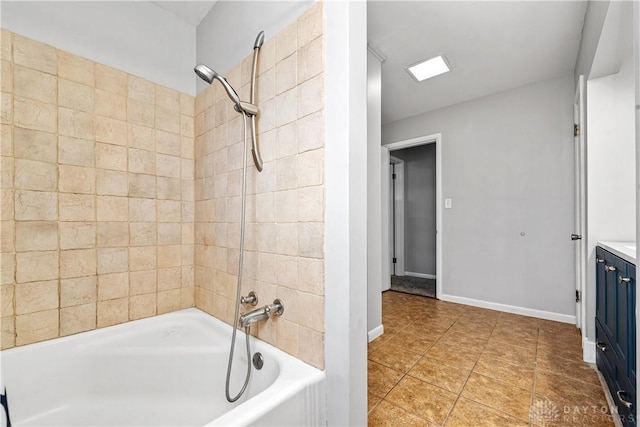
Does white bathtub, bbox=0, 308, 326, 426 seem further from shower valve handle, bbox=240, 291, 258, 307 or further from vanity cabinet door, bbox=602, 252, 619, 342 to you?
vanity cabinet door, bbox=602, 252, 619, 342

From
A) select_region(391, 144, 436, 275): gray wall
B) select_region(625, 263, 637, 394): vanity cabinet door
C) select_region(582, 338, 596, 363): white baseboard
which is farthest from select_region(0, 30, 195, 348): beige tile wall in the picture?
select_region(391, 144, 436, 275): gray wall

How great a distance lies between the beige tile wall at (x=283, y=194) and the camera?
1.09m

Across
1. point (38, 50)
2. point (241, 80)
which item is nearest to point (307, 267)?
point (241, 80)

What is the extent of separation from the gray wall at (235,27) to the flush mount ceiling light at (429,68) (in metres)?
1.65

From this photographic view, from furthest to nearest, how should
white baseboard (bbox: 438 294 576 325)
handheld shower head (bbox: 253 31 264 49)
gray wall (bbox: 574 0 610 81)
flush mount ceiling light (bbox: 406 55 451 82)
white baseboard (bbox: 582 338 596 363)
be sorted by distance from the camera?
white baseboard (bbox: 438 294 576 325)
flush mount ceiling light (bbox: 406 55 451 82)
white baseboard (bbox: 582 338 596 363)
gray wall (bbox: 574 0 610 81)
handheld shower head (bbox: 253 31 264 49)

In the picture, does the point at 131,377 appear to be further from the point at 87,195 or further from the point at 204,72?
the point at 204,72

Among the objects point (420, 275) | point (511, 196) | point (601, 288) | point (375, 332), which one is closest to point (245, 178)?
point (375, 332)

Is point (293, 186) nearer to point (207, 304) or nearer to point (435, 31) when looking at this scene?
point (207, 304)

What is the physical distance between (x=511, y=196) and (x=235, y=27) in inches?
113

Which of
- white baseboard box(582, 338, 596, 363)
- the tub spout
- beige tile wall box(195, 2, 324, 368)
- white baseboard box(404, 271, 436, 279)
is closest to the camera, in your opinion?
beige tile wall box(195, 2, 324, 368)

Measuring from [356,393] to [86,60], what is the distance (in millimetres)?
2042

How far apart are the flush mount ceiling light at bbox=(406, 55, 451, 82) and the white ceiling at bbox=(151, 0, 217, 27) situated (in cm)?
174

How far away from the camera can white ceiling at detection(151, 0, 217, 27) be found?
1695 mm

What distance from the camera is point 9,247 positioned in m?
1.24
